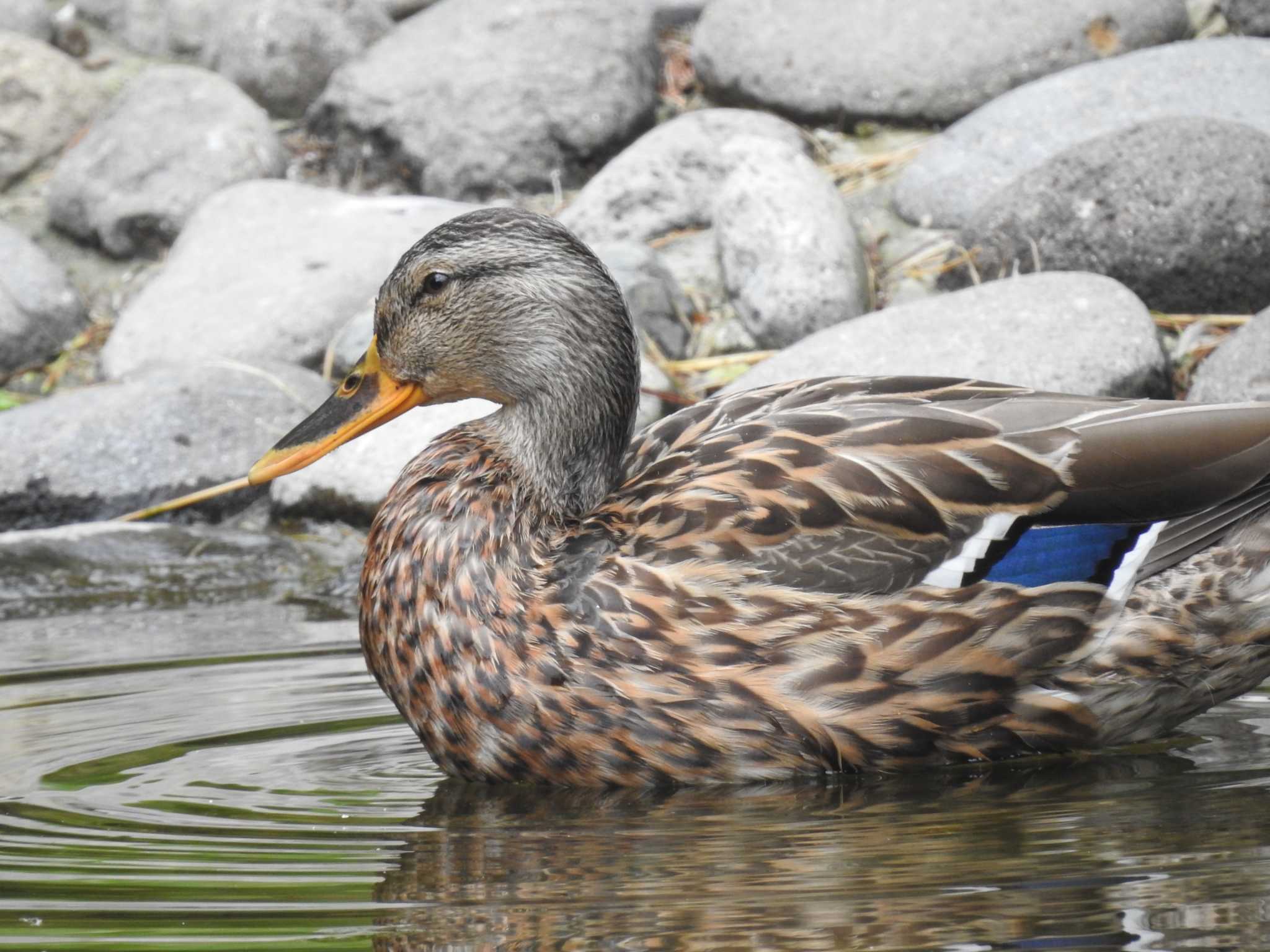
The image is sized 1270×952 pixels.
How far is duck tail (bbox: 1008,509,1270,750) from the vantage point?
3828 millimetres

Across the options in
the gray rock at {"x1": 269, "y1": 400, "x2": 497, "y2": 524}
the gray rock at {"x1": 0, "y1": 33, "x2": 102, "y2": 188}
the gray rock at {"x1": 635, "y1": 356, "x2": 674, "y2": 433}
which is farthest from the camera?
the gray rock at {"x1": 0, "y1": 33, "x2": 102, "y2": 188}

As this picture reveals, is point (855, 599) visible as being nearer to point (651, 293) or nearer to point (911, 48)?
point (651, 293)

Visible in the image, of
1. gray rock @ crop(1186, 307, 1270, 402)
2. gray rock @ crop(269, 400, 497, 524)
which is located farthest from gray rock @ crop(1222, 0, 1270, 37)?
gray rock @ crop(269, 400, 497, 524)

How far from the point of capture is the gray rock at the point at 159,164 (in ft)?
35.0

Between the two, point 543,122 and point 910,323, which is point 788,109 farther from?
point 910,323

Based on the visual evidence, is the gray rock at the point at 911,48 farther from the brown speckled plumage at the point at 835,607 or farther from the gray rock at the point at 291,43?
the brown speckled plumage at the point at 835,607

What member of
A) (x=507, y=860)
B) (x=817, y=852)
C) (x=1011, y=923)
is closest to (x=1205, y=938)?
(x=1011, y=923)

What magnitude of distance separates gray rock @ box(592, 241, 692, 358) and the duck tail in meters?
4.25

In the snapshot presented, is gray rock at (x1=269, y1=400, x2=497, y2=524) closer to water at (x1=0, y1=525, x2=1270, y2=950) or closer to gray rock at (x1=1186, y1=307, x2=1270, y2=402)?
water at (x1=0, y1=525, x2=1270, y2=950)

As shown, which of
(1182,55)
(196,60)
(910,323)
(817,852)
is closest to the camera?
(817,852)

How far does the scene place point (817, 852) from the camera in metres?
3.15

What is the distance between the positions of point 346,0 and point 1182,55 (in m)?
5.65

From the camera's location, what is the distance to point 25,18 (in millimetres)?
12641

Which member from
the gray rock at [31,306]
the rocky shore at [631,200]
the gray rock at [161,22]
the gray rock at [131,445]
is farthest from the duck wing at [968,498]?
the gray rock at [161,22]
